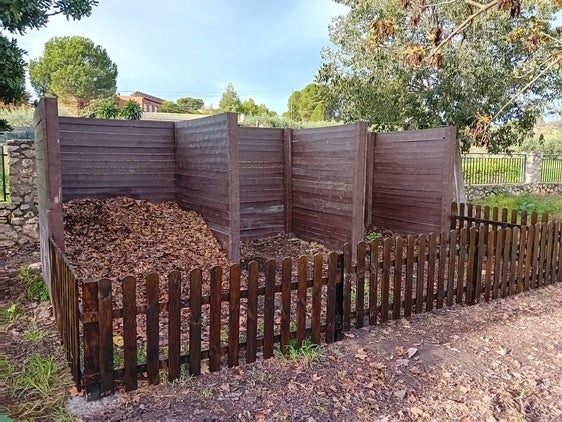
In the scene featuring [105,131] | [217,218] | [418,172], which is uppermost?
[105,131]

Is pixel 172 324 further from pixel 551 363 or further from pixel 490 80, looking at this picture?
pixel 490 80

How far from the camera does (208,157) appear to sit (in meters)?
5.32

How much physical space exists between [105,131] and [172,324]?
3835 mm

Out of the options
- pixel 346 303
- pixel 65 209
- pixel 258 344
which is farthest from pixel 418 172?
pixel 65 209

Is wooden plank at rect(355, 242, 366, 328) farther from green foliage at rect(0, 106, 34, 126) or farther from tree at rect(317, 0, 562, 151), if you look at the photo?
green foliage at rect(0, 106, 34, 126)

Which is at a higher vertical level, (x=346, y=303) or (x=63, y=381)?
(x=346, y=303)

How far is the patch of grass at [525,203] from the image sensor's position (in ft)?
40.3

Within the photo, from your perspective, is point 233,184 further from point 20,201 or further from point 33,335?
point 20,201

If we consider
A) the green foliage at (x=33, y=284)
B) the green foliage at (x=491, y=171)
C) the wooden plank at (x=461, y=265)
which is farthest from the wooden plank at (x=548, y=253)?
the green foliage at (x=491, y=171)

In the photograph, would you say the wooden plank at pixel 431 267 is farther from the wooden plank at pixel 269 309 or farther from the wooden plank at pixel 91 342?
the wooden plank at pixel 91 342

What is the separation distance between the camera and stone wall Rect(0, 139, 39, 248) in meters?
6.86

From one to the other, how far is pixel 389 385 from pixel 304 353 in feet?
2.19

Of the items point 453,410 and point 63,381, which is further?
point 63,381

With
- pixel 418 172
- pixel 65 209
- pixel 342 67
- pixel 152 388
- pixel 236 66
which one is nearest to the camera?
pixel 152 388
